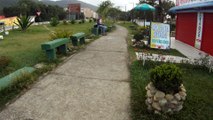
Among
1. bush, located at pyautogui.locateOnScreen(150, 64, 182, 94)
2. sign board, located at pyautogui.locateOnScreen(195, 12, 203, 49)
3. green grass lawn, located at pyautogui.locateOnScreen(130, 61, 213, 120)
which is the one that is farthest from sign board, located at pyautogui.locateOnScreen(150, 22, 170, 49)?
bush, located at pyautogui.locateOnScreen(150, 64, 182, 94)

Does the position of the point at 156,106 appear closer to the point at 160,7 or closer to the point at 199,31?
the point at 199,31

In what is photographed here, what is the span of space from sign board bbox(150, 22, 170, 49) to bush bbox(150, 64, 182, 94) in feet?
18.0

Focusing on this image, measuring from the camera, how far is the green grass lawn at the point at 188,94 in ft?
15.0

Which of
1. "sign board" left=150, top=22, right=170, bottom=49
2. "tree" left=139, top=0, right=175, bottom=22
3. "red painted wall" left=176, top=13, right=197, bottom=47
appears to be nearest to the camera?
"sign board" left=150, top=22, right=170, bottom=49

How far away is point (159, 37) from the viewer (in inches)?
406

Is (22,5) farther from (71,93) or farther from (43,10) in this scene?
(71,93)

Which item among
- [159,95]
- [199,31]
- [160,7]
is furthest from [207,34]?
[160,7]

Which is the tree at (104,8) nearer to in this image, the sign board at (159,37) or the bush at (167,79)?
the sign board at (159,37)

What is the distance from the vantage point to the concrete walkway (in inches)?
179

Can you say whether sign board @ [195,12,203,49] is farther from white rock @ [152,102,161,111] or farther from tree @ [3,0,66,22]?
tree @ [3,0,66,22]

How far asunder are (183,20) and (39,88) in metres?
12.9

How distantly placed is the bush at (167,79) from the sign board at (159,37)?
18.0 ft

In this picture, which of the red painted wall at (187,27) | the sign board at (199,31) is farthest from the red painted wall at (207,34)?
A: the red painted wall at (187,27)

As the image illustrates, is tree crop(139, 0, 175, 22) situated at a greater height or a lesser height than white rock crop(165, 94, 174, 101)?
greater
